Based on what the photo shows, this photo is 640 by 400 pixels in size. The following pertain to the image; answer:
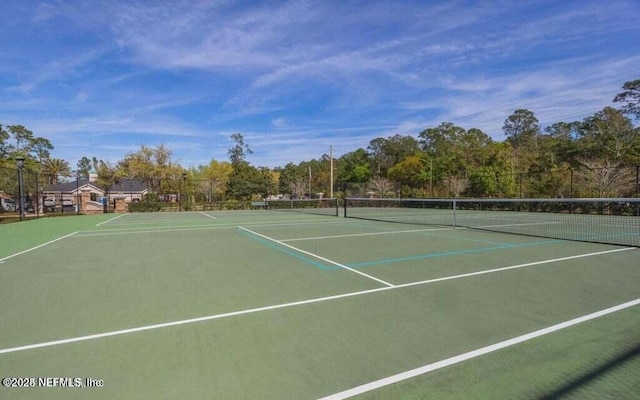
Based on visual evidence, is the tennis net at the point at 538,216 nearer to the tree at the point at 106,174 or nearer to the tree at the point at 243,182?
the tree at the point at 243,182

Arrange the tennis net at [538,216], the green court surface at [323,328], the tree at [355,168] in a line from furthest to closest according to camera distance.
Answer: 1. the tree at [355,168]
2. the tennis net at [538,216]
3. the green court surface at [323,328]

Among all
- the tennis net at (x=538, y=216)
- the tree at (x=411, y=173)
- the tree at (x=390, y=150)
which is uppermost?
the tree at (x=390, y=150)

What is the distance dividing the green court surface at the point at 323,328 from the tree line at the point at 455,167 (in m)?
23.0

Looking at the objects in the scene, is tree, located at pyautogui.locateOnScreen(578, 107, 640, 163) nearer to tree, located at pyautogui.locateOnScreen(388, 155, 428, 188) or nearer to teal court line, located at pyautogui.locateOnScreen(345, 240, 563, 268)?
tree, located at pyautogui.locateOnScreen(388, 155, 428, 188)

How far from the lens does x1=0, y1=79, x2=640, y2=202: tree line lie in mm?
29250

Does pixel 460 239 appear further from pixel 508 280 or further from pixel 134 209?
pixel 134 209

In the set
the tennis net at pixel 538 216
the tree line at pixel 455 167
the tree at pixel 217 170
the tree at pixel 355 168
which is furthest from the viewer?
the tree at pixel 355 168

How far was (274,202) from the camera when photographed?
3362 centimetres

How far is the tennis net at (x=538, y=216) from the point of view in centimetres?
1110

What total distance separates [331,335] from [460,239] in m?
7.82

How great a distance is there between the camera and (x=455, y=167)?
5078cm

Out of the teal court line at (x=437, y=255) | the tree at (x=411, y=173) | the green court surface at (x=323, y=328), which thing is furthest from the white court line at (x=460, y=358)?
the tree at (x=411, y=173)

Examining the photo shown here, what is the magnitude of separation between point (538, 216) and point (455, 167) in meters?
32.7

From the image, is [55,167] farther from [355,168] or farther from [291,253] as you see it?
[291,253]
